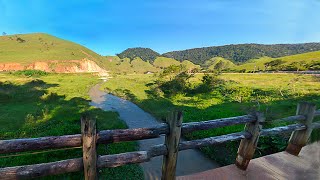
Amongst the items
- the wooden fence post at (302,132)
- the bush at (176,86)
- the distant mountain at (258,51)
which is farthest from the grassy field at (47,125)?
the distant mountain at (258,51)

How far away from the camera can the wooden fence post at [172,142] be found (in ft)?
12.6

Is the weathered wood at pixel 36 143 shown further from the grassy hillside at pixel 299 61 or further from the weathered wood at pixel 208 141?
the grassy hillside at pixel 299 61

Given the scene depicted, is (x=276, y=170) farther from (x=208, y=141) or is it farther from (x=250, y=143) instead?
(x=208, y=141)

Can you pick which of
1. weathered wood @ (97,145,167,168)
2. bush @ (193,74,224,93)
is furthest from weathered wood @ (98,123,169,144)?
bush @ (193,74,224,93)

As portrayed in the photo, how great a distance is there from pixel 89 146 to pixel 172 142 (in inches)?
57.1

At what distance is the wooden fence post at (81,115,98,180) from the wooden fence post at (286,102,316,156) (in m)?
5.53

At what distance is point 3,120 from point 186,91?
2135cm

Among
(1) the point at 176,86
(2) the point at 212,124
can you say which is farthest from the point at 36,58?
(2) the point at 212,124

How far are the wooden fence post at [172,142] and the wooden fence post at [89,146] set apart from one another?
4.26 ft

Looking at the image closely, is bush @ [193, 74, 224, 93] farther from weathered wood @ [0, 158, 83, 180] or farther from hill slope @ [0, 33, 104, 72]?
hill slope @ [0, 33, 104, 72]

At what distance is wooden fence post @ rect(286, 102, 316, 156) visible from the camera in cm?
593

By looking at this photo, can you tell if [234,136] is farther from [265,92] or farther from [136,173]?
[265,92]

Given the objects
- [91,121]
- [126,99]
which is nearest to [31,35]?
[126,99]

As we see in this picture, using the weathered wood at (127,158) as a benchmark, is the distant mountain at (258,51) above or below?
above
